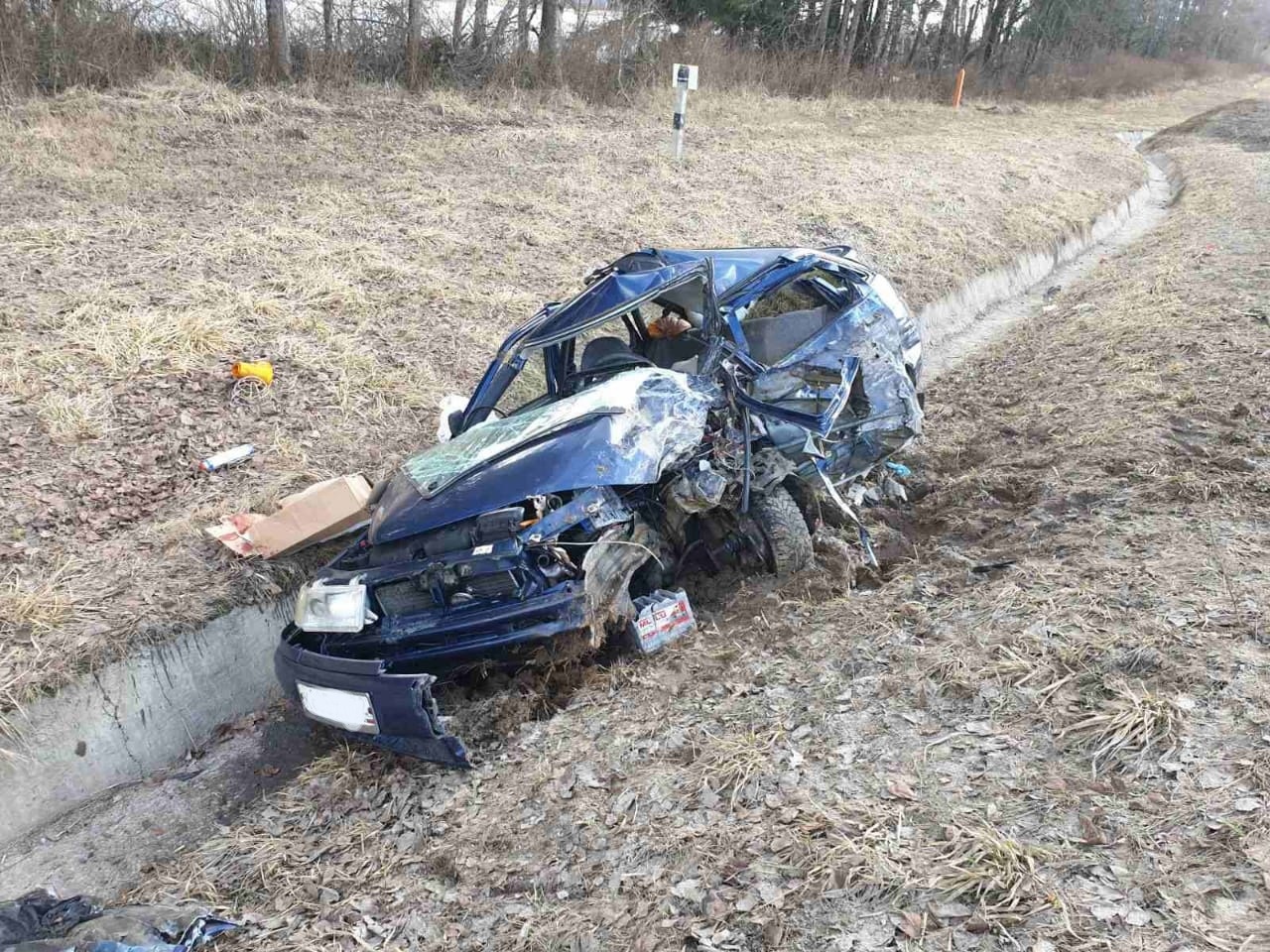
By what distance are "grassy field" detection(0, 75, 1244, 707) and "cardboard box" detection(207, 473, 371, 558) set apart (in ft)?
0.45

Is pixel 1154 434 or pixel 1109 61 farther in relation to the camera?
pixel 1109 61

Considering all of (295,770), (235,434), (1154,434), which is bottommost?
(295,770)

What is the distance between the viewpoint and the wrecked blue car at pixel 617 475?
3902 mm

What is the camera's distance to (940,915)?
8.30 ft

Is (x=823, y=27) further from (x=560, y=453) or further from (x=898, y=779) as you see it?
(x=898, y=779)

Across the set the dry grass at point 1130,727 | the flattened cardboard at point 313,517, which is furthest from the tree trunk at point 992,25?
the dry grass at point 1130,727

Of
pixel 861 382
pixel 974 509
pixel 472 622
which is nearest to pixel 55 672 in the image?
pixel 472 622

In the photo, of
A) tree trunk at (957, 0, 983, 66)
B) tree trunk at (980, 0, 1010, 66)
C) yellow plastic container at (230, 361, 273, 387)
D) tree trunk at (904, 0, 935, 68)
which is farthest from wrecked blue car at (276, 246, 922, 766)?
tree trunk at (980, 0, 1010, 66)

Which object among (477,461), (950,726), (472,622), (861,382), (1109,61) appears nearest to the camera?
(950,726)

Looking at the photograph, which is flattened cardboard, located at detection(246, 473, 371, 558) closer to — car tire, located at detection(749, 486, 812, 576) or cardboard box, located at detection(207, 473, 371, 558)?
cardboard box, located at detection(207, 473, 371, 558)

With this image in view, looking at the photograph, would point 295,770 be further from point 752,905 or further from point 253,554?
→ point 752,905

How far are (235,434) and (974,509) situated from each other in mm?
5057

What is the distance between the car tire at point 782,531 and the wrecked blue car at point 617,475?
0.01 metres

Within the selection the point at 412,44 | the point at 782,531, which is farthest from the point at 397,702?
the point at 412,44
